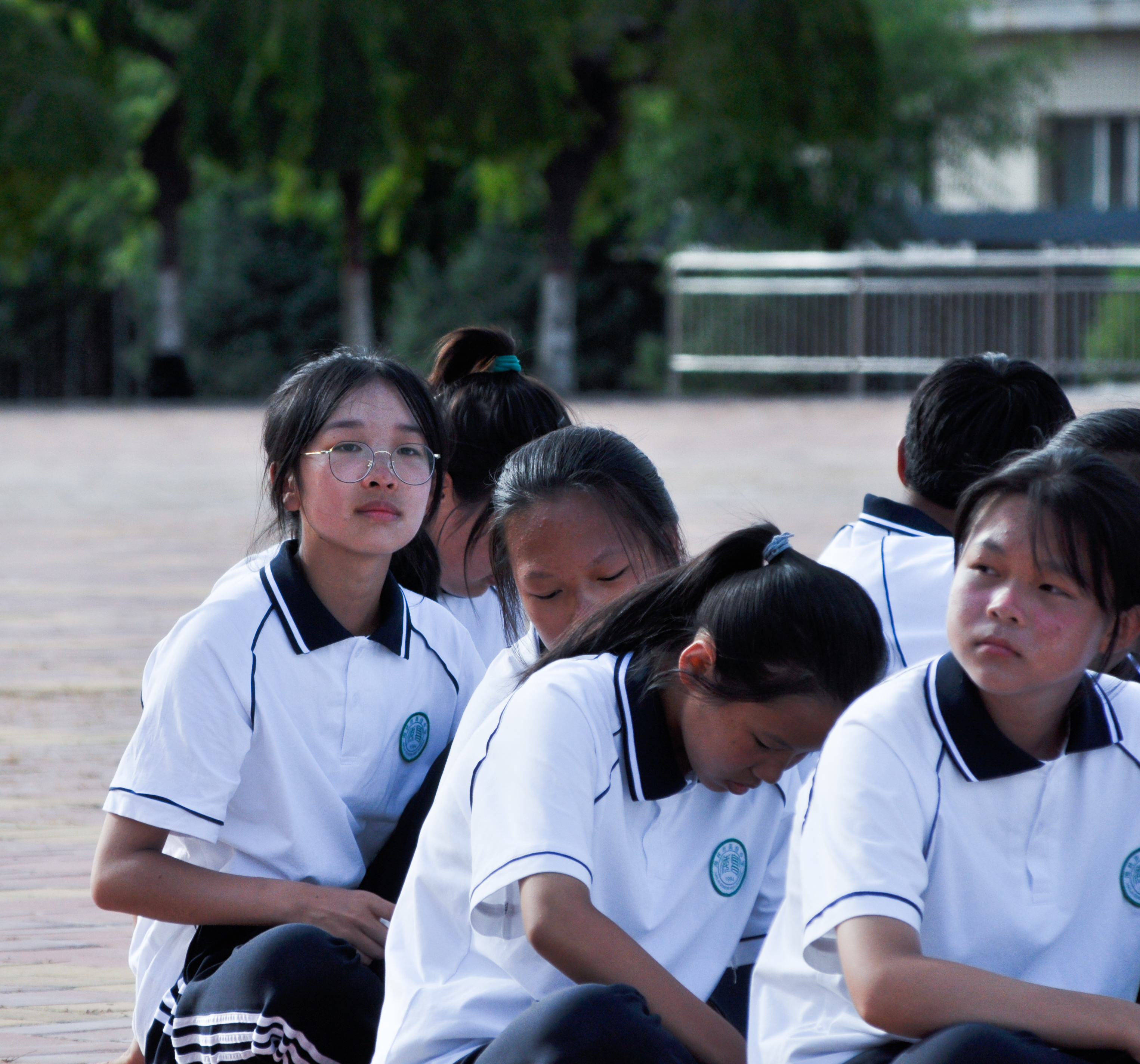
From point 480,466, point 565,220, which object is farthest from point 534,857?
point 565,220

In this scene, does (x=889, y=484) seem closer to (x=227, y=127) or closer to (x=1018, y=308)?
(x=1018, y=308)

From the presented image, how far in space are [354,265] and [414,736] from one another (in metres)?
20.3

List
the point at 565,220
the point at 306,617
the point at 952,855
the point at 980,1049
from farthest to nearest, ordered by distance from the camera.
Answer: the point at 565,220, the point at 306,617, the point at 952,855, the point at 980,1049

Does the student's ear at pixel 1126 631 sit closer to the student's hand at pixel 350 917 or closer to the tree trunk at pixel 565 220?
the student's hand at pixel 350 917

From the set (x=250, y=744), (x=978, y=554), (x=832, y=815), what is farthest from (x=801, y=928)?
(x=250, y=744)

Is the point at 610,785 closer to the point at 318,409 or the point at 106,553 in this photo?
the point at 318,409

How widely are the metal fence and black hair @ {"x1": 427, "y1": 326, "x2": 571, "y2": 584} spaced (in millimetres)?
15699

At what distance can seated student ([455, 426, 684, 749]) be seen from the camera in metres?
2.51

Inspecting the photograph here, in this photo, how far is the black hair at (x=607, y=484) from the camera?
2.52 metres

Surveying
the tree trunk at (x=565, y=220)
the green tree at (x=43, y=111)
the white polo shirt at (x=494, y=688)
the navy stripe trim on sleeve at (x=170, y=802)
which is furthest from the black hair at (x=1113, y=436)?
the tree trunk at (x=565, y=220)

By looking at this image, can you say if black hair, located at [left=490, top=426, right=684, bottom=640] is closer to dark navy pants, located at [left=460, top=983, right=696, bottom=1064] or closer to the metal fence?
dark navy pants, located at [left=460, top=983, right=696, bottom=1064]

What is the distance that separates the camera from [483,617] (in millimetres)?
3207

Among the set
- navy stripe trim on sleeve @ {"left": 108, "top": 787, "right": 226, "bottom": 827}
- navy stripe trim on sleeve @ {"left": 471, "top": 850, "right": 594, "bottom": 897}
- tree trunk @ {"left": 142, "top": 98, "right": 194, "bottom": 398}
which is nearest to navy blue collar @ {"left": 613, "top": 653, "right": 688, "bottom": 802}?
navy stripe trim on sleeve @ {"left": 471, "top": 850, "right": 594, "bottom": 897}

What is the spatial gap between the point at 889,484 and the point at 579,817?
9.38 metres
